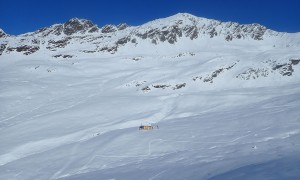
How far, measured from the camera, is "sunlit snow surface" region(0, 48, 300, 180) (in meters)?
23.2

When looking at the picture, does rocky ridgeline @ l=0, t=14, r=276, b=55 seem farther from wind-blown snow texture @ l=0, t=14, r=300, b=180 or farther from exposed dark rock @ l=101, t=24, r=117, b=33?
wind-blown snow texture @ l=0, t=14, r=300, b=180

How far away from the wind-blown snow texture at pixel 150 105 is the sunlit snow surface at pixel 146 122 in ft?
0.42

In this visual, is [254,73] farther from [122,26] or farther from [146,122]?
[122,26]

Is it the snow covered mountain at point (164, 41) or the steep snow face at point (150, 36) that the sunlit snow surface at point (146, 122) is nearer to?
the snow covered mountain at point (164, 41)

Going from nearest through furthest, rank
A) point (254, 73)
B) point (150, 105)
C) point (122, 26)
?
point (150, 105) → point (254, 73) → point (122, 26)

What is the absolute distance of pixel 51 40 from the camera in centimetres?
10306

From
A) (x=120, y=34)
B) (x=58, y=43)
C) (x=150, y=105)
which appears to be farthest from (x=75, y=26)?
(x=150, y=105)

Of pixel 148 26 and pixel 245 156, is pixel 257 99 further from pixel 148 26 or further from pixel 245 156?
pixel 148 26

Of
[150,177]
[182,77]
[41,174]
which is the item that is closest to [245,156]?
[150,177]

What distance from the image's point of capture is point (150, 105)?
50.2m

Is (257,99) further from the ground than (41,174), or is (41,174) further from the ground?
(257,99)

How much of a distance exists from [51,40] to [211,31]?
47.0 meters

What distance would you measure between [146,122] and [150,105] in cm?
860

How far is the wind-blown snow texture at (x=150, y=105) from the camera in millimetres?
24500
